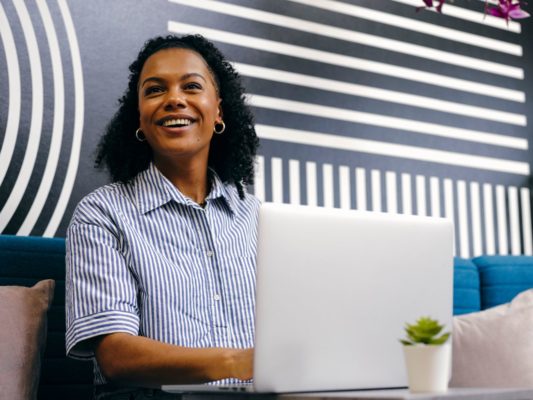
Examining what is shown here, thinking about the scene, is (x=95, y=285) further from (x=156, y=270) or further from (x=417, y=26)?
(x=417, y=26)

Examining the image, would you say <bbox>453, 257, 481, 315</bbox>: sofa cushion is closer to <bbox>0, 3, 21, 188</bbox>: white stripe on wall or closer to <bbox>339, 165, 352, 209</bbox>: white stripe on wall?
<bbox>339, 165, 352, 209</bbox>: white stripe on wall

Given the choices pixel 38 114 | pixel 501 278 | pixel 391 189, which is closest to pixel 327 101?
pixel 391 189

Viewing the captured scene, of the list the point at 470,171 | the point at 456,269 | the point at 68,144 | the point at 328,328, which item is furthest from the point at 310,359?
the point at 470,171

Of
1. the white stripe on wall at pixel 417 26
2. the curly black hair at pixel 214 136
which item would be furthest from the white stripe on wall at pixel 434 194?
the curly black hair at pixel 214 136

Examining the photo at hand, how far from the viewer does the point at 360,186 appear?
3.27 m

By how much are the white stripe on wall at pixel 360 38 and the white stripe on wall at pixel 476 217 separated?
20.3 inches

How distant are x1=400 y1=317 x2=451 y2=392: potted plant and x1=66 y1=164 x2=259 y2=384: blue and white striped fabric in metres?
0.71

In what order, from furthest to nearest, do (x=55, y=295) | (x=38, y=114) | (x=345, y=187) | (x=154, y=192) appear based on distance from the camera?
(x=345, y=187)
(x=38, y=114)
(x=55, y=295)
(x=154, y=192)

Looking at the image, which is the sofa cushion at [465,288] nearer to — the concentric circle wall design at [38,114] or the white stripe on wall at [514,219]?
the white stripe on wall at [514,219]

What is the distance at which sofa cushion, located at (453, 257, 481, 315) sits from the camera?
2.93m

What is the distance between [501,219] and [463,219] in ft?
0.69

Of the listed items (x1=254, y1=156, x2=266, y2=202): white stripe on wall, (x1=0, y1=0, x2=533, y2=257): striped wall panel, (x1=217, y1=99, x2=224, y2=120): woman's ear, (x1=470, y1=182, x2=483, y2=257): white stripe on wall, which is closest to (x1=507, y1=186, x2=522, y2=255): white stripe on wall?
(x1=0, y1=0, x2=533, y2=257): striped wall panel

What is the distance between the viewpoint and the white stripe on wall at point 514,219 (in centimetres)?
365

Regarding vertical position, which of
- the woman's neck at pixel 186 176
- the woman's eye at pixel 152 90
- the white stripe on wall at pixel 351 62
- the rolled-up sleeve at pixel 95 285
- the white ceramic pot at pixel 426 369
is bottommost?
the white ceramic pot at pixel 426 369
